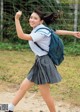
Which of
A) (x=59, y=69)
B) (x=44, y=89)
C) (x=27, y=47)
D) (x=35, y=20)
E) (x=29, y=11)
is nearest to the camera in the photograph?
(x=35, y=20)

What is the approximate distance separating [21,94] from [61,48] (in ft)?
2.66

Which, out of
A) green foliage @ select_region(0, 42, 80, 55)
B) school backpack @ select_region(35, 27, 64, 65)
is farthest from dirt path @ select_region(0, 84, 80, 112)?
green foliage @ select_region(0, 42, 80, 55)

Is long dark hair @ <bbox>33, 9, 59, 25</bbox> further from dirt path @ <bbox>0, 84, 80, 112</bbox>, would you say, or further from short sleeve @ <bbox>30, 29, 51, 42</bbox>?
dirt path @ <bbox>0, 84, 80, 112</bbox>

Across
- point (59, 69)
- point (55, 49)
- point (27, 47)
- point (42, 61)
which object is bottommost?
point (27, 47)

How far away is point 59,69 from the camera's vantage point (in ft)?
25.3

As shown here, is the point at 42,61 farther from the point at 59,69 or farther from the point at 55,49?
the point at 59,69

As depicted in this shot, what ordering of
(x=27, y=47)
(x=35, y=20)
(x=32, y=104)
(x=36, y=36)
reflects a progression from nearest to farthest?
1. (x=36, y=36)
2. (x=35, y=20)
3. (x=32, y=104)
4. (x=27, y=47)

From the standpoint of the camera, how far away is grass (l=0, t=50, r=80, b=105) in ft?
→ 19.2

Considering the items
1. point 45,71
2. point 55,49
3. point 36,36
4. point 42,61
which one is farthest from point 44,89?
point 36,36

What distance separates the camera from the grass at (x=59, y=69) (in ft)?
19.2

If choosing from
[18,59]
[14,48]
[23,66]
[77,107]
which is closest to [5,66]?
[23,66]

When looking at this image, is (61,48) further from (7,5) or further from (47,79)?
(7,5)

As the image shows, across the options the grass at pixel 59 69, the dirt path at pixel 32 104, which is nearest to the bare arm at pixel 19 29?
the dirt path at pixel 32 104

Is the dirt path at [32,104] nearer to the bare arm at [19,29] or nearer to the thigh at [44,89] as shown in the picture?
the thigh at [44,89]
